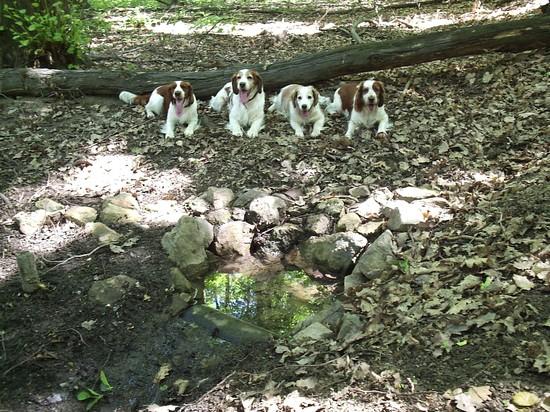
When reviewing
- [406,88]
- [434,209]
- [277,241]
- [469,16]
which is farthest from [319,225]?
[469,16]

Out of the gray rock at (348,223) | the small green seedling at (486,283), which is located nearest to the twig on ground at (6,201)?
the gray rock at (348,223)

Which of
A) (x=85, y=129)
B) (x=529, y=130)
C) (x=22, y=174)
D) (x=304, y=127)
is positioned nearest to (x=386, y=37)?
(x=304, y=127)

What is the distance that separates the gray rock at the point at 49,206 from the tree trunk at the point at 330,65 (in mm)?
3109

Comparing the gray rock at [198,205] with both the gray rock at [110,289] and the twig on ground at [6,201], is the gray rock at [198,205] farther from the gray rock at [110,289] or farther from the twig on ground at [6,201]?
the twig on ground at [6,201]

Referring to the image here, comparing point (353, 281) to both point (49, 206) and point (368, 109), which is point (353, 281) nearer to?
point (368, 109)

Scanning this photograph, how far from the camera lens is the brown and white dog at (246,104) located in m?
7.49

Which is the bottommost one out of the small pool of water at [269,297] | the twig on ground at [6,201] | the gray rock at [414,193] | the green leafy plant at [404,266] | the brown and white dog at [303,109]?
the small pool of water at [269,297]

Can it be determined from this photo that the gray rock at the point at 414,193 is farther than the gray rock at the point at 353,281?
Yes

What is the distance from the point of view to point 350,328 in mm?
3922

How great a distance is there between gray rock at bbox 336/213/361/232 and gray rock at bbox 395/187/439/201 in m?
0.55

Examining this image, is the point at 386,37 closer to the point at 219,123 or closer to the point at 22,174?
the point at 219,123

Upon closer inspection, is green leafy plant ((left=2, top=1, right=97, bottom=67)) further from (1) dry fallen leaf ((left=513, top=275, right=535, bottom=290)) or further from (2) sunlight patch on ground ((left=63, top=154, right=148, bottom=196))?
(1) dry fallen leaf ((left=513, top=275, right=535, bottom=290))

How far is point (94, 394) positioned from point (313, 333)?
5.39 feet

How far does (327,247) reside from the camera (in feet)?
16.9
